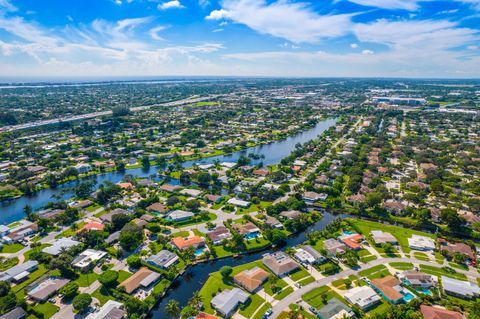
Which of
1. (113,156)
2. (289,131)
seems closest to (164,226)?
(113,156)

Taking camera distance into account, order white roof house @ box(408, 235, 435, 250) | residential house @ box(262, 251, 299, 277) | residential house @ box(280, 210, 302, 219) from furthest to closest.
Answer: residential house @ box(280, 210, 302, 219) < white roof house @ box(408, 235, 435, 250) < residential house @ box(262, 251, 299, 277)

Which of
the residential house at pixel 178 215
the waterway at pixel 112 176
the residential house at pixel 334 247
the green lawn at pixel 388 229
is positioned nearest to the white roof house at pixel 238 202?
the residential house at pixel 178 215

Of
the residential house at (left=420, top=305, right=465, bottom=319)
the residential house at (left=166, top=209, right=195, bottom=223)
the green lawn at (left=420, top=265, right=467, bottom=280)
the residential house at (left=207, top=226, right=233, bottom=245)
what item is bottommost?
the green lawn at (left=420, top=265, right=467, bottom=280)

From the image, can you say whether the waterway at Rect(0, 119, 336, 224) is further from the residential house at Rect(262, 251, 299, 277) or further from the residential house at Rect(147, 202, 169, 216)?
the residential house at Rect(262, 251, 299, 277)

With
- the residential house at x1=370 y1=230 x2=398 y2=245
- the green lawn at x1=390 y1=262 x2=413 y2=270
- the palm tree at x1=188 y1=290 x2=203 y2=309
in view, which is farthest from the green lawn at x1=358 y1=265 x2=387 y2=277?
the palm tree at x1=188 y1=290 x2=203 y2=309

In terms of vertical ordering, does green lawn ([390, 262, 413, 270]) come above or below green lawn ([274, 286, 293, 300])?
above

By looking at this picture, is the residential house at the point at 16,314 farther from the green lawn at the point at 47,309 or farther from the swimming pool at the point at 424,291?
the swimming pool at the point at 424,291
